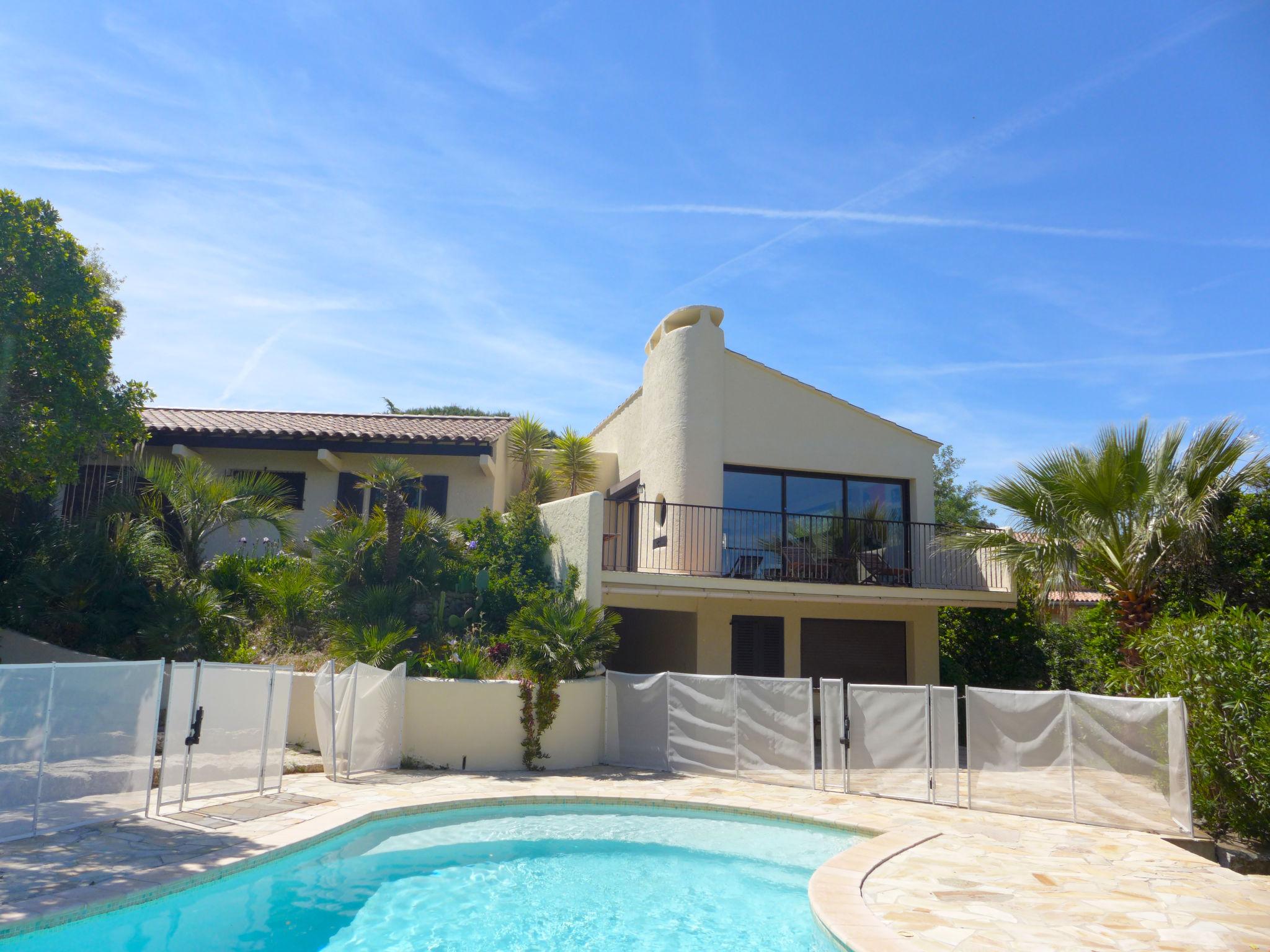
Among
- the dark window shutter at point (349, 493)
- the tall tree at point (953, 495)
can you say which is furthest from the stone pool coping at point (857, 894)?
the tall tree at point (953, 495)

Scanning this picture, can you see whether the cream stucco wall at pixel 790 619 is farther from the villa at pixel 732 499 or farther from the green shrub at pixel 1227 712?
the green shrub at pixel 1227 712

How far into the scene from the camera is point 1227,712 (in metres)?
9.07

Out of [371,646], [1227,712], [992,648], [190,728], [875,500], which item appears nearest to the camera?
[190,728]

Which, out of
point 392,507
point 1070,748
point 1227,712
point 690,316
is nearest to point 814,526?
point 690,316

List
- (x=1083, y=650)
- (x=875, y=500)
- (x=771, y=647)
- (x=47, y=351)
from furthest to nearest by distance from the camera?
(x=875, y=500)
(x=771, y=647)
(x=1083, y=650)
(x=47, y=351)

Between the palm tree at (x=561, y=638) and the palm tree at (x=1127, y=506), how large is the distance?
6.93 meters

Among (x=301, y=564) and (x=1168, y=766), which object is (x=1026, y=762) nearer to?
(x=1168, y=766)

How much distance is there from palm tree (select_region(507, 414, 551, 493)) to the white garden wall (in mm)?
7916

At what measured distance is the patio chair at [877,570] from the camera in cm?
1600

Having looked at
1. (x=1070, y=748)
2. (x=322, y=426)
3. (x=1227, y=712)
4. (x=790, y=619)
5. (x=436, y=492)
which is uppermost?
(x=322, y=426)

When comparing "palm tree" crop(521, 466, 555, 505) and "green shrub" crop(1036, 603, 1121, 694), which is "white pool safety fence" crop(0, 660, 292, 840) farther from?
"green shrub" crop(1036, 603, 1121, 694)

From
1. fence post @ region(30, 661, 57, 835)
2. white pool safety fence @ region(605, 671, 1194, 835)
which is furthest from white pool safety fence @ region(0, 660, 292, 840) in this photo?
white pool safety fence @ region(605, 671, 1194, 835)

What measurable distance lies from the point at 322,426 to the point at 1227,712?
54.9 ft

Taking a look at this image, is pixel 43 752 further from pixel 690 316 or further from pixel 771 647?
pixel 771 647
